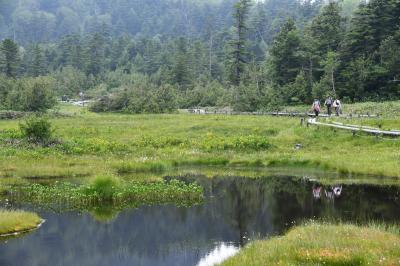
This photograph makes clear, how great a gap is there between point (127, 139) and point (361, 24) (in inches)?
1925

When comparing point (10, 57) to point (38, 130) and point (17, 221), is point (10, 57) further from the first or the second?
point (17, 221)

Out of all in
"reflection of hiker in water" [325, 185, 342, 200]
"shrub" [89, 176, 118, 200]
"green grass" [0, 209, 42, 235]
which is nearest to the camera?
"green grass" [0, 209, 42, 235]

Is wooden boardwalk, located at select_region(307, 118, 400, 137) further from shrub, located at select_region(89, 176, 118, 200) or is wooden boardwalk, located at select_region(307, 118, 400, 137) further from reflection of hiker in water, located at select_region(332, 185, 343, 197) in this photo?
shrub, located at select_region(89, 176, 118, 200)

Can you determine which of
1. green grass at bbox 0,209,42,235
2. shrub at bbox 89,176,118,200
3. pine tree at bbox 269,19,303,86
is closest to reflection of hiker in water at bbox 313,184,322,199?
shrub at bbox 89,176,118,200

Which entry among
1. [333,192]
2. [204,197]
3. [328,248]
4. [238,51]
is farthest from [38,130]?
[238,51]

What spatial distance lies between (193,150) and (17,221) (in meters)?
25.2

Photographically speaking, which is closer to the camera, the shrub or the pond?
the pond

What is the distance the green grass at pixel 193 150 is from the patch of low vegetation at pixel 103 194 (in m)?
3.95

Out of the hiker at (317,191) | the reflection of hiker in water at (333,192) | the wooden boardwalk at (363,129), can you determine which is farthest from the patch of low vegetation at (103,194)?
the wooden boardwalk at (363,129)

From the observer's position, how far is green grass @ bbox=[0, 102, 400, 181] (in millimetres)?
37219

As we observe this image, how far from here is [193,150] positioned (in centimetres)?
4644

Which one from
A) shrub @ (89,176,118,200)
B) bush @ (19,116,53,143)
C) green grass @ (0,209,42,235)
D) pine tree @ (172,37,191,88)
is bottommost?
green grass @ (0,209,42,235)

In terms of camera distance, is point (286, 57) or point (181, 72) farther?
point (181, 72)

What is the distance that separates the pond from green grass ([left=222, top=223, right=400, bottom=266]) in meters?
2.18
